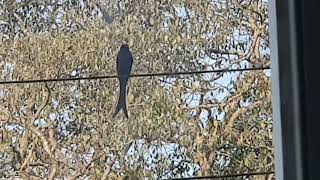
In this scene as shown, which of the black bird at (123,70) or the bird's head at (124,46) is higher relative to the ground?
the bird's head at (124,46)

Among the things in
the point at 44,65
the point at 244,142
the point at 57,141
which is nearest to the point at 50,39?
the point at 44,65

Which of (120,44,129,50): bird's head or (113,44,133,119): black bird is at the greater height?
(120,44,129,50): bird's head

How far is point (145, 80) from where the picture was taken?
784 mm

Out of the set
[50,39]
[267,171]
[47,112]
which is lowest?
[267,171]

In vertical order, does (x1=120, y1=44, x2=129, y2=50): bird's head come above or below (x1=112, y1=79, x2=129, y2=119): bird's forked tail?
above

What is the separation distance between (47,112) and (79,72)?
0.08 m

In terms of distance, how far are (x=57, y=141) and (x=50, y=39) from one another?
0.52 feet

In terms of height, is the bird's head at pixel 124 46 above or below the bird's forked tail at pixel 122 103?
above

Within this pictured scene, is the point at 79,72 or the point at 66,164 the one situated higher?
the point at 79,72

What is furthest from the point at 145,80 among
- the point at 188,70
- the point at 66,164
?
the point at 66,164

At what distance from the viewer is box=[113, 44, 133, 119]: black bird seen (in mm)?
770

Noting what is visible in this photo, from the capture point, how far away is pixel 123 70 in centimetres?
78

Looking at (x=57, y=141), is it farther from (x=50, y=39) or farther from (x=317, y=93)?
(x=317, y=93)

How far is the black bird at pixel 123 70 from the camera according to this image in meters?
0.77
